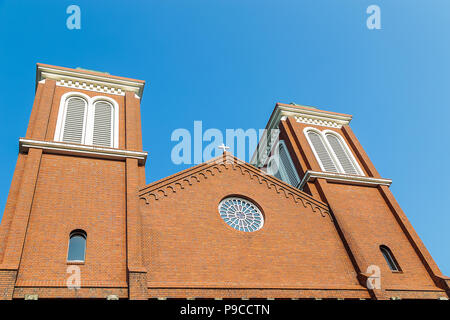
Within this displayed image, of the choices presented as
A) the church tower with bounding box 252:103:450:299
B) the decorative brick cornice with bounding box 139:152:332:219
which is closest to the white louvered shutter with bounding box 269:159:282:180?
the church tower with bounding box 252:103:450:299

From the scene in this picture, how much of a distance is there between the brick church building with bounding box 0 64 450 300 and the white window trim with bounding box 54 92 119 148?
6cm

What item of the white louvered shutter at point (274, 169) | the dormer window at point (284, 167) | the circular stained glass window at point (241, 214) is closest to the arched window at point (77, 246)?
the circular stained glass window at point (241, 214)

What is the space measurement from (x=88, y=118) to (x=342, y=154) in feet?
44.9

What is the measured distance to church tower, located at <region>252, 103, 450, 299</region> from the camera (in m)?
15.3

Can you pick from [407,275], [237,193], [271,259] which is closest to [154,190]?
[237,193]

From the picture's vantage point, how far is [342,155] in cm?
2202

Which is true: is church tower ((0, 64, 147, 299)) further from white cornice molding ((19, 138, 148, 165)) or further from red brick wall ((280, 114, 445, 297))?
red brick wall ((280, 114, 445, 297))

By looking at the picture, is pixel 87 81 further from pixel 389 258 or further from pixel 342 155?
pixel 389 258

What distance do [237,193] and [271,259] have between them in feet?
11.6

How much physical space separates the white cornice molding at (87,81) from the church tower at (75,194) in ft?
0.16

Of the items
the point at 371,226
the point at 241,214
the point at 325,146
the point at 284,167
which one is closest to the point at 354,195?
the point at 371,226

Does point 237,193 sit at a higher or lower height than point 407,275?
higher

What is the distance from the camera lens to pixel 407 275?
1550 cm
